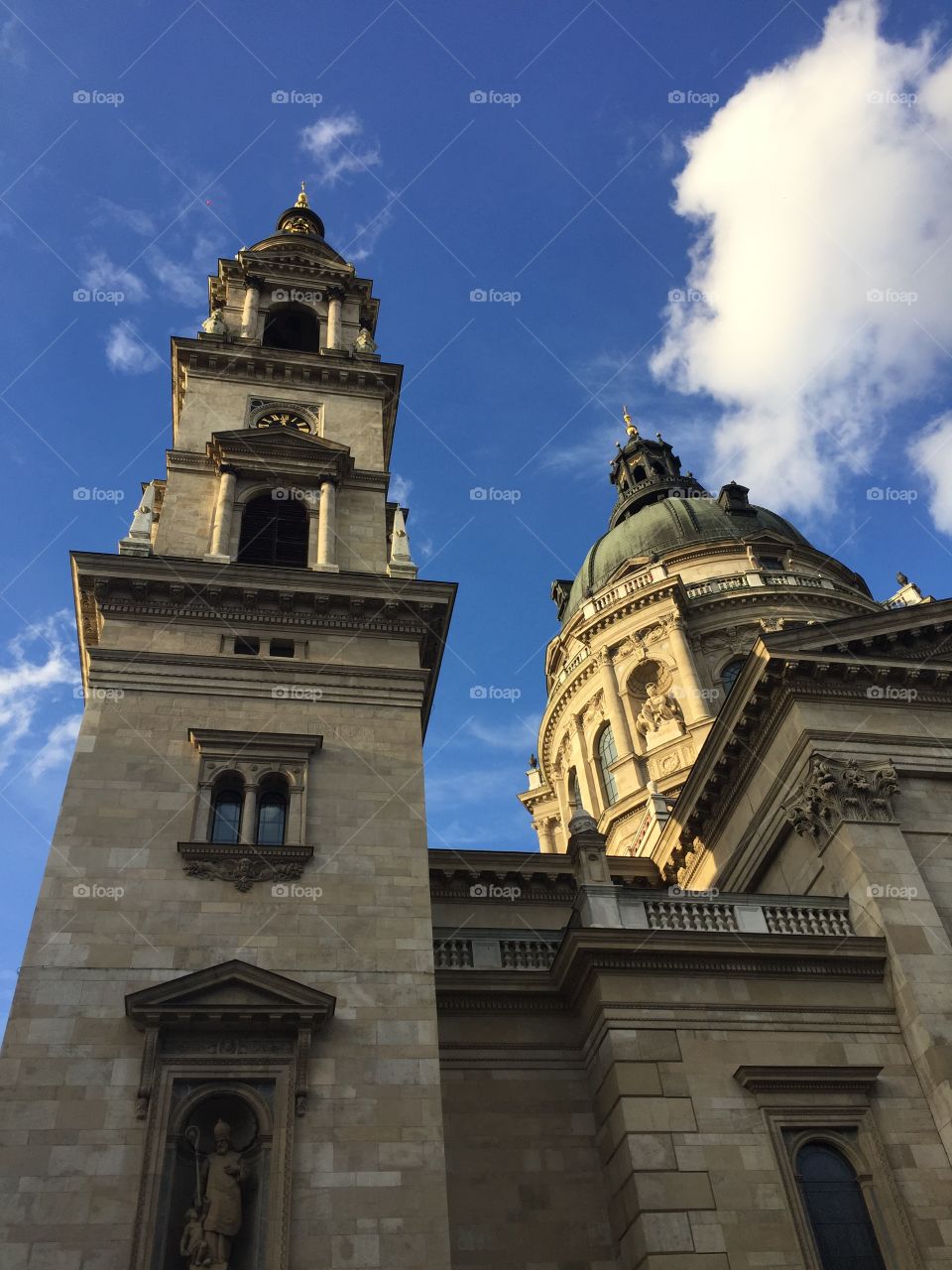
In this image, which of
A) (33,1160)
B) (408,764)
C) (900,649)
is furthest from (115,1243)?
(900,649)

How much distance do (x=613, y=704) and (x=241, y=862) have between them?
28806mm

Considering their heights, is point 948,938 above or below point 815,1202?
above

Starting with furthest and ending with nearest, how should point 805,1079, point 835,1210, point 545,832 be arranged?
point 545,832 → point 805,1079 → point 835,1210

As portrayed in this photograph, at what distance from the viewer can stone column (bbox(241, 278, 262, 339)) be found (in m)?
33.1

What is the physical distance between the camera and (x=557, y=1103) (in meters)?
19.6

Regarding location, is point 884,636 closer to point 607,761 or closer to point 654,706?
point 654,706

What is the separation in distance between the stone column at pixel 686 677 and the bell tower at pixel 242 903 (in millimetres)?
19042

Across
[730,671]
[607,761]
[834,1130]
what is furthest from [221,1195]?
[730,671]

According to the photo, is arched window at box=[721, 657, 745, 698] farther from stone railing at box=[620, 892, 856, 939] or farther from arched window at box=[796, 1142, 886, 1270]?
arched window at box=[796, 1142, 886, 1270]

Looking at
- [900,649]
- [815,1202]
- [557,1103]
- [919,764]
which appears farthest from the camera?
[900,649]

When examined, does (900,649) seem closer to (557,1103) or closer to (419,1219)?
(557,1103)

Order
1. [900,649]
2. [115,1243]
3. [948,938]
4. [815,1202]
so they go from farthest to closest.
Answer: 1. [900,649]
2. [948,938]
3. [815,1202]
4. [115,1243]

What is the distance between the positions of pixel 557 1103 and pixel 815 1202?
4.45 meters

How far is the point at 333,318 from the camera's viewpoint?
34.4 m
